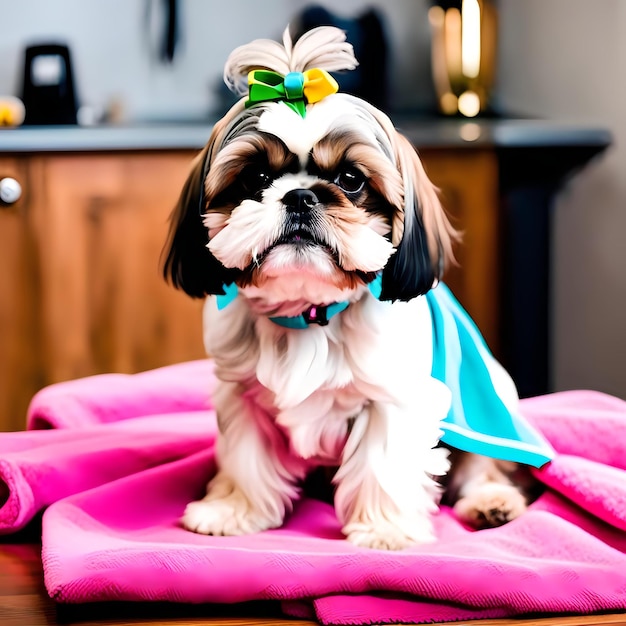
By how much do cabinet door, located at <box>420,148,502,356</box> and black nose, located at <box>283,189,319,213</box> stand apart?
1.45 m

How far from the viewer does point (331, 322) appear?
63.3 inches

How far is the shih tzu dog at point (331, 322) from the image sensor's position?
1436 millimetres

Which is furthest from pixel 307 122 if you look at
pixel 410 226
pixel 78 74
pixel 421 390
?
pixel 78 74

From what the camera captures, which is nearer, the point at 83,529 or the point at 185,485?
the point at 83,529

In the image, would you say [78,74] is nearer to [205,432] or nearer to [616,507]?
[205,432]

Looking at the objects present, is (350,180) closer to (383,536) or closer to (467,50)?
(383,536)

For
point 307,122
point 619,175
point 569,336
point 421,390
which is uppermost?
point 307,122

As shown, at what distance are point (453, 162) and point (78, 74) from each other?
146 cm

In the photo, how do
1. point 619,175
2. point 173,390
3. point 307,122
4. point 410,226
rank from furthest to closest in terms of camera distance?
1. point 619,175
2. point 173,390
3. point 410,226
4. point 307,122

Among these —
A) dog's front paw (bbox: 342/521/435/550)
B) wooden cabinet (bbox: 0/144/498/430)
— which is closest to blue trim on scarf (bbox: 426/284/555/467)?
dog's front paw (bbox: 342/521/435/550)

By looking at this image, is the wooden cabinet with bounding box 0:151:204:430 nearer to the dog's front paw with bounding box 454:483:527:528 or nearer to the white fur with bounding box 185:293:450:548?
the white fur with bounding box 185:293:450:548

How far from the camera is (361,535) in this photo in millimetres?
1597

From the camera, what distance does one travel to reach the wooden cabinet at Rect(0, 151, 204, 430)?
2.75 metres

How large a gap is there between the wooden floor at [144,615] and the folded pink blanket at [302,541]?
0.07 ft
